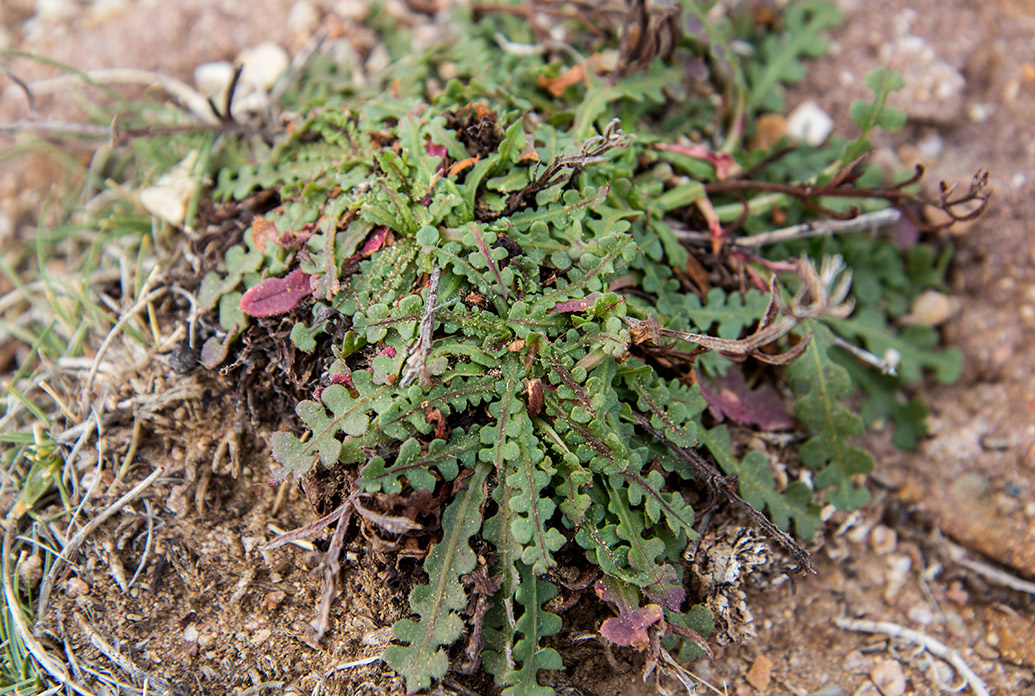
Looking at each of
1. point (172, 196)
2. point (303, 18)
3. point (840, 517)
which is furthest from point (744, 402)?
point (303, 18)

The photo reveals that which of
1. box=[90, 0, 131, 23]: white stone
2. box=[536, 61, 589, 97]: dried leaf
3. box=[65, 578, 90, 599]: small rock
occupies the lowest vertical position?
box=[65, 578, 90, 599]: small rock

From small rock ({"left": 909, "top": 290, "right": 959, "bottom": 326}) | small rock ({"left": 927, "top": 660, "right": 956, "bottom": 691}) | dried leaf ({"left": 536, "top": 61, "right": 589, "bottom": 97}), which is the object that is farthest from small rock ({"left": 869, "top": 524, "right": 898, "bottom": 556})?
dried leaf ({"left": 536, "top": 61, "right": 589, "bottom": 97})

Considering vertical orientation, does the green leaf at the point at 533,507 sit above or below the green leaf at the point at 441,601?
above

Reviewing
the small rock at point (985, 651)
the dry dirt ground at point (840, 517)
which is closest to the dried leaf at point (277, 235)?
the dry dirt ground at point (840, 517)

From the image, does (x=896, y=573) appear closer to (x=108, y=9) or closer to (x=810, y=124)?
(x=810, y=124)

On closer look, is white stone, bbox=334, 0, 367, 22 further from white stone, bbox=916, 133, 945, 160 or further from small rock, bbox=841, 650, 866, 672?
small rock, bbox=841, 650, 866, 672

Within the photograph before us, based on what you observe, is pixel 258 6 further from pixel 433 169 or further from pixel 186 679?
pixel 186 679

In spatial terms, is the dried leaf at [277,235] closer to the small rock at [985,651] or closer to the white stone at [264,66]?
the white stone at [264,66]
